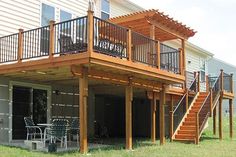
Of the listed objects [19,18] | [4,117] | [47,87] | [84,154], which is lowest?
[84,154]

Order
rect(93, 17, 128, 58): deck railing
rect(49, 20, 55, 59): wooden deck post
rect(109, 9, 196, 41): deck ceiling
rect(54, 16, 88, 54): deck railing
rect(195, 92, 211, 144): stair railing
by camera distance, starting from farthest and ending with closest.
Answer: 1. rect(195, 92, 211, 144): stair railing
2. rect(109, 9, 196, 41): deck ceiling
3. rect(49, 20, 55, 59): wooden deck post
4. rect(93, 17, 128, 58): deck railing
5. rect(54, 16, 88, 54): deck railing

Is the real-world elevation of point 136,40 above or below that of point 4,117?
above

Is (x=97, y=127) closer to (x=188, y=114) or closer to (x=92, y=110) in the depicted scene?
(x=92, y=110)

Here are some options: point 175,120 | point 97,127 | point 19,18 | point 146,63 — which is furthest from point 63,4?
point 175,120

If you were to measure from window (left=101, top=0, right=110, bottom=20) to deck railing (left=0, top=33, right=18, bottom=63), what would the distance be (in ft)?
21.4

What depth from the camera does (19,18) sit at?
14602 mm

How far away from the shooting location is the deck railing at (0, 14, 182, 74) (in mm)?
11250

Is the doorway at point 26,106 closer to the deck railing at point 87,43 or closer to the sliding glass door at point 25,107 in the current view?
the sliding glass door at point 25,107

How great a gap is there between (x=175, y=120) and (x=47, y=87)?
36.8 feet

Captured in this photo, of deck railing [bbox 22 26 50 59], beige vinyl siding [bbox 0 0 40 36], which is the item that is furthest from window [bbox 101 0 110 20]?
deck railing [bbox 22 26 50 59]

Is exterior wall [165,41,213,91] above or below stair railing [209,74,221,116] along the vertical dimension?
above

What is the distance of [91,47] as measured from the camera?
10758mm

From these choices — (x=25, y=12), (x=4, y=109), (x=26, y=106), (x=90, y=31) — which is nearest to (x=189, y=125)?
(x=26, y=106)

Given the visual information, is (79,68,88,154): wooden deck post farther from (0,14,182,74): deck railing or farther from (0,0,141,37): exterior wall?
(0,0,141,37): exterior wall
